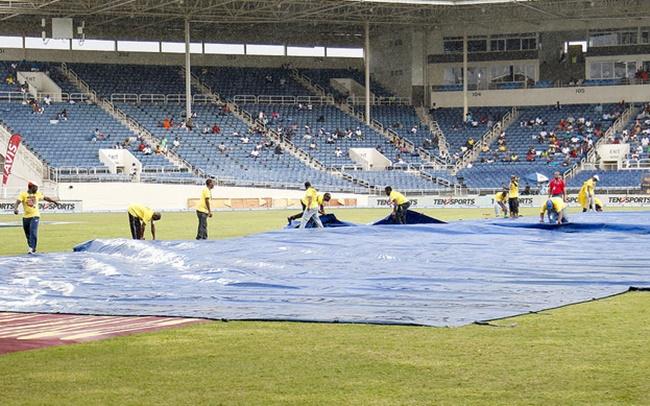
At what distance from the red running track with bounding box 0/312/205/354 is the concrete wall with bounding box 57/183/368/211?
42004mm

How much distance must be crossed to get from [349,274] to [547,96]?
58931mm

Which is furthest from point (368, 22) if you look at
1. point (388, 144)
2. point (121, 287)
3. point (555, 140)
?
point (121, 287)

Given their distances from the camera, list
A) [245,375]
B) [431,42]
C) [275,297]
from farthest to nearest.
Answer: [431,42], [275,297], [245,375]

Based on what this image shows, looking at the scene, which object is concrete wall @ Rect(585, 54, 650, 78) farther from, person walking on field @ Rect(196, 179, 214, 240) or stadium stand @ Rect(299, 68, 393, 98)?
person walking on field @ Rect(196, 179, 214, 240)

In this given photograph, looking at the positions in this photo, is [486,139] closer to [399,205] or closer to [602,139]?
[602,139]

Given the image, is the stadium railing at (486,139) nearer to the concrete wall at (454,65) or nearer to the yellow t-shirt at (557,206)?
the concrete wall at (454,65)

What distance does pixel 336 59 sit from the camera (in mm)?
79562

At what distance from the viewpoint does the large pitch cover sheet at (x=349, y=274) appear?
1401cm

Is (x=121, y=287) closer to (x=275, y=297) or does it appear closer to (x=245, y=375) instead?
(x=275, y=297)

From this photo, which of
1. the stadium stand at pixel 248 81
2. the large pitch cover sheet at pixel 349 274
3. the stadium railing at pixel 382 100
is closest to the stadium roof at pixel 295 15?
the stadium stand at pixel 248 81

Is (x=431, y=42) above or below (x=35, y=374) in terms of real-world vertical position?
above

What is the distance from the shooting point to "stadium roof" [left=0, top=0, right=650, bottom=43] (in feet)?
210

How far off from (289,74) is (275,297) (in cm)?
6335

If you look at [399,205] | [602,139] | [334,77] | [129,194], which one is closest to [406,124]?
[334,77]
